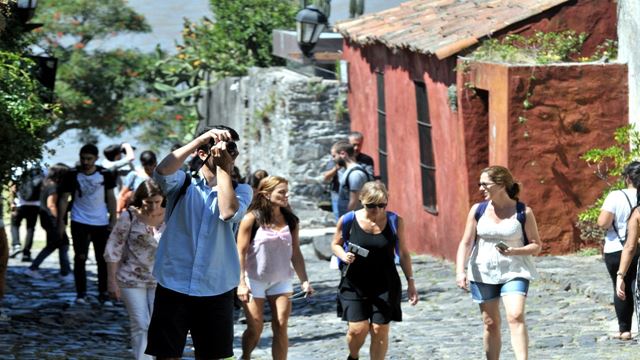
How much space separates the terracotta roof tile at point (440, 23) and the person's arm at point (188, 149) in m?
9.38

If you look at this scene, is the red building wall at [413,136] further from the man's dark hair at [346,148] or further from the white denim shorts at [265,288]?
the white denim shorts at [265,288]

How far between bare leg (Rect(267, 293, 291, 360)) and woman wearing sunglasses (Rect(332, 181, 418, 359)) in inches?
15.2

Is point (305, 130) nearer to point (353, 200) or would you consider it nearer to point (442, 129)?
point (442, 129)

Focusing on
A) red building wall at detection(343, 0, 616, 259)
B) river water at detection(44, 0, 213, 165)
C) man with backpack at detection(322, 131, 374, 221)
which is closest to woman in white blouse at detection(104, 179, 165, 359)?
man with backpack at detection(322, 131, 374, 221)

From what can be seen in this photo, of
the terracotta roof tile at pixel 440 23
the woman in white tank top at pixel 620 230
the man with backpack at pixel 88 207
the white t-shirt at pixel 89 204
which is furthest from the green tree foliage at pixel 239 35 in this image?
the woman in white tank top at pixel 620 230

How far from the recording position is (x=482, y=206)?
9984 mm

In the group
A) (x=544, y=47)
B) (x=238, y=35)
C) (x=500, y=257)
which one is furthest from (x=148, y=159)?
(x=238, y=35)

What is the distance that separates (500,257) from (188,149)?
10.1 ft

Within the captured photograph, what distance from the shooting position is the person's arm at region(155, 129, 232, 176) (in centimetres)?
743

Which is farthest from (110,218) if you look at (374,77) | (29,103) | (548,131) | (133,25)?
(133,25)

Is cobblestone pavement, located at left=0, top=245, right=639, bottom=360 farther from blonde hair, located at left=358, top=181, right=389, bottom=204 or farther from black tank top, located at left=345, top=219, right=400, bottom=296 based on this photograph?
blonde hair, located at left=358, top=181, right=389, bottom=204

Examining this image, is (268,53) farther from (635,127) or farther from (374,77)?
(635,127)

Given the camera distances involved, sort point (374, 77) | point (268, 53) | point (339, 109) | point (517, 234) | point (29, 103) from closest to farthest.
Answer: point (517, 234) → point (29, 103) → point (374, 77) → point (339, 109) → point (268, 53)

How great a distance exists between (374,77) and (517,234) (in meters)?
11.9
